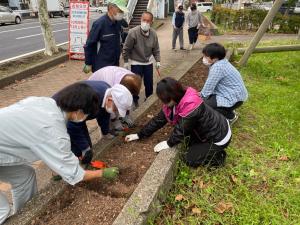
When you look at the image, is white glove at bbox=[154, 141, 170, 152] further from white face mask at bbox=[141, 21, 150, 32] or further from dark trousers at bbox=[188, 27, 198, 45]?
dark trousers at bbox=[188, 27, 198, 45]

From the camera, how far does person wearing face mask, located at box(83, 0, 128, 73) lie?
4.50m

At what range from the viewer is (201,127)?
10.5 ft

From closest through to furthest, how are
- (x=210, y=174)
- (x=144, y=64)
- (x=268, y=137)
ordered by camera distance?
1. (x=210, y=174)
2. (x=268, y=137)
3. (x=144, y=64)

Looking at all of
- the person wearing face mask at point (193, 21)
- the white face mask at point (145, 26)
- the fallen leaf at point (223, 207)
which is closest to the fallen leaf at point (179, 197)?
the fallen leaf at point (223, 207)

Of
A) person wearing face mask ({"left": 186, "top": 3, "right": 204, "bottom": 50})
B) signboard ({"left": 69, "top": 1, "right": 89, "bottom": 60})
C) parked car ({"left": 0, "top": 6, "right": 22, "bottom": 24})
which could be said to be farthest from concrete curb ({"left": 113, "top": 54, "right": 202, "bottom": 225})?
parked car ({"left": 0, "top": 6, "right": 22, "bottom": 24})

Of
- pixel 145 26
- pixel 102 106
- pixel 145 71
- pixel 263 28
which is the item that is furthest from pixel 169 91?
pixel 263 28

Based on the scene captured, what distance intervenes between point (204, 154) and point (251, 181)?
22.3 inches

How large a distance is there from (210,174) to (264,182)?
56 cm

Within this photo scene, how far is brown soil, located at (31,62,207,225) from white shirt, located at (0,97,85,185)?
600mm

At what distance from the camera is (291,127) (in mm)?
4727

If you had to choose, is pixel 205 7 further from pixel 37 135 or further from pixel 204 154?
pixel 37 135

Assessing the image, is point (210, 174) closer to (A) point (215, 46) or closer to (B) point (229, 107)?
(B) point (229, 107)

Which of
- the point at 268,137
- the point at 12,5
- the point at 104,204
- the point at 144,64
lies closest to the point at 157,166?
the point at 104,204

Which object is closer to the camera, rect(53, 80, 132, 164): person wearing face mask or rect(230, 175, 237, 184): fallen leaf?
rect(53, 80, 132, 164): person wearing face mask
